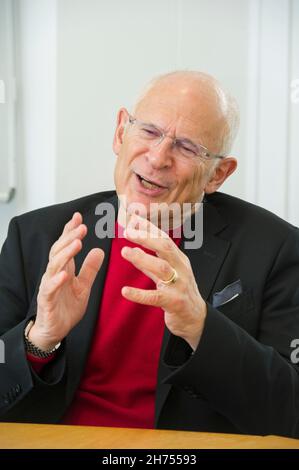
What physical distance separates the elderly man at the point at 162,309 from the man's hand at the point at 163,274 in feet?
0.06

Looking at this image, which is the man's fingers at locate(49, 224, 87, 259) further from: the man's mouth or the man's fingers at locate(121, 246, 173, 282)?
the man's mouth

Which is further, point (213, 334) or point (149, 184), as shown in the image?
point (149, 184)

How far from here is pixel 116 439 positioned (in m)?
1.16

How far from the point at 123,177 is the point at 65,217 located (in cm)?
23

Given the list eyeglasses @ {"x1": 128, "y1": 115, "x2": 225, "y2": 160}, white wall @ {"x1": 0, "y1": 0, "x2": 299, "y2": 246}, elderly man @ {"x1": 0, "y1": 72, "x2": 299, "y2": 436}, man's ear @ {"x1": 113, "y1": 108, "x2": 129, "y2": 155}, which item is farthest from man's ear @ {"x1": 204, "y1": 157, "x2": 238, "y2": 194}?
white wall @ {"x1": 0, "y1": 0, "x2": 299, "y2": 246}

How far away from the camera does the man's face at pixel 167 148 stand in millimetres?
1637

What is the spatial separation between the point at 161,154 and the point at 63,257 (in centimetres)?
45

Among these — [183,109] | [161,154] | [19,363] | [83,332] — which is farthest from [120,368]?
[183,109]

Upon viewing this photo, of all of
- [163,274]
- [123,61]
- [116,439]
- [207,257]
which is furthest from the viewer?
[123,61]

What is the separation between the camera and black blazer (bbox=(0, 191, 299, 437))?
1.42 m

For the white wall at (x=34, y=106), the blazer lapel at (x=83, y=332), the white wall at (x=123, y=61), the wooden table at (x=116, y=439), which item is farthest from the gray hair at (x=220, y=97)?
the wooden table at (x=116, y=439)

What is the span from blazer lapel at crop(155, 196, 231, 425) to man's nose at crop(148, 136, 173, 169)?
23cm

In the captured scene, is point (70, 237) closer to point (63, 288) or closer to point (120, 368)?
point (63, 288)

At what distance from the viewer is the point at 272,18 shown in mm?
2213
